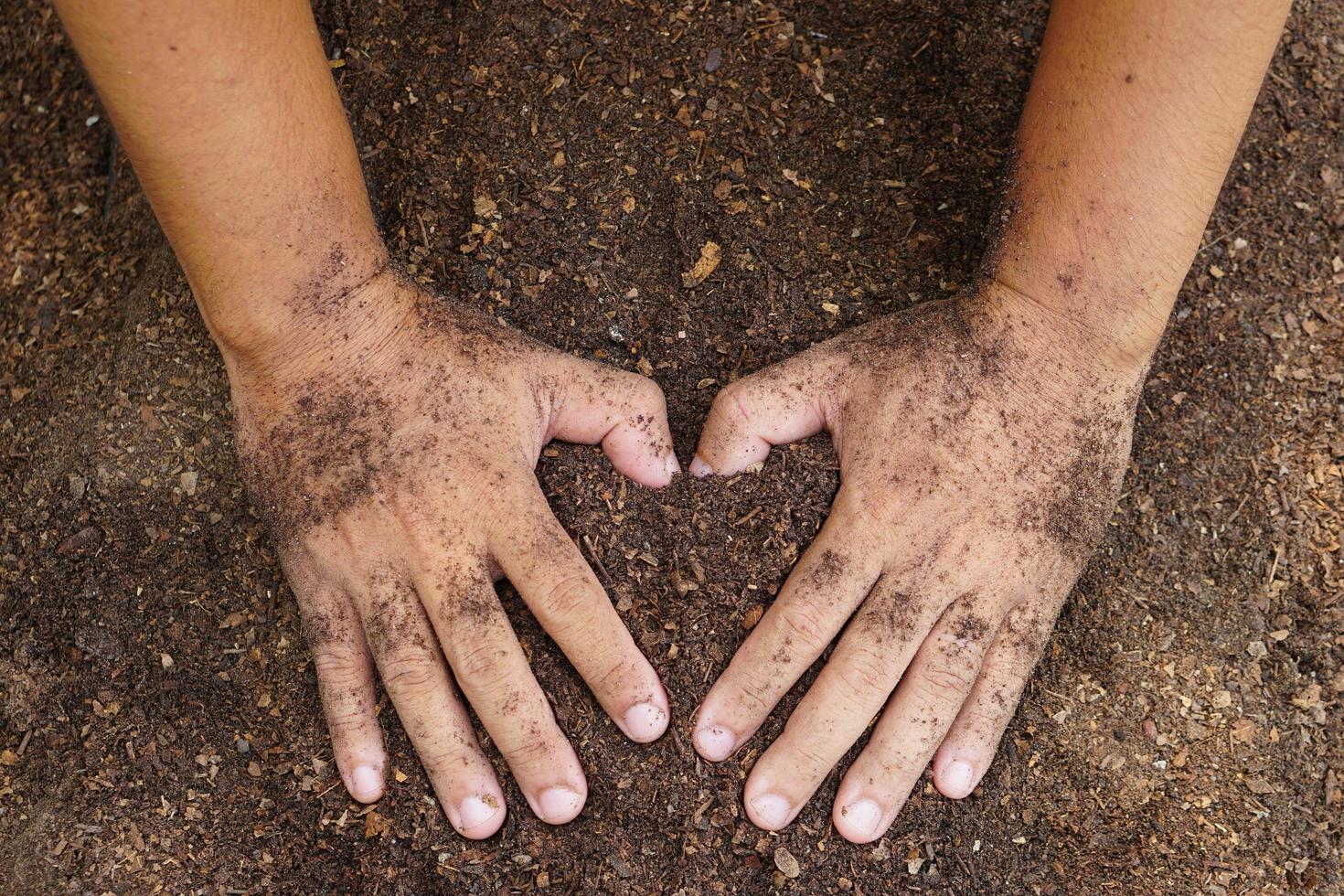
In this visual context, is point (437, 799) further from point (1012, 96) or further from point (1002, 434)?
point (1012, 96)

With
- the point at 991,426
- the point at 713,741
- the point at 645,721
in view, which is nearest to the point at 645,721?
the point at 645,721

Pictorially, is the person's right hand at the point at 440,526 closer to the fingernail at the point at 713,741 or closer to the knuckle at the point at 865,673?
the fingernail at the point at 713,741

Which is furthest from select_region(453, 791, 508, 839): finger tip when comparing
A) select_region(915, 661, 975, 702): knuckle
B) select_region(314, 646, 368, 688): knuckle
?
select_region(915, 661, 975, 702): knuckle

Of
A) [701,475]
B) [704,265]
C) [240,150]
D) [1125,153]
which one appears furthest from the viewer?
[704,265]

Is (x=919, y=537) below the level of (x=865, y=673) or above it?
above

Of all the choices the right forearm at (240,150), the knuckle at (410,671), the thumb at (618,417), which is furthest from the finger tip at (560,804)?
the right forearm at (240,150)

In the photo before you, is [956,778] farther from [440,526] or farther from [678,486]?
[440,526]

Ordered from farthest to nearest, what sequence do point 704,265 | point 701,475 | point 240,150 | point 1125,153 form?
point 704,265
point 701,475
point 1125,153
point 240,150
